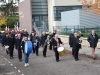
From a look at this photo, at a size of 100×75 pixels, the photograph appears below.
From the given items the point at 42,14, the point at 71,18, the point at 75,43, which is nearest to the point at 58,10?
the point at 42,14

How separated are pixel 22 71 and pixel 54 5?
2693 cm

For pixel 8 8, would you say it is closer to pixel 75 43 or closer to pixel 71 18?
pixel 71 18

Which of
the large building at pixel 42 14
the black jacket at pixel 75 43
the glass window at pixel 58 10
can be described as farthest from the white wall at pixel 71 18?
the black jacket at pixel 75 43

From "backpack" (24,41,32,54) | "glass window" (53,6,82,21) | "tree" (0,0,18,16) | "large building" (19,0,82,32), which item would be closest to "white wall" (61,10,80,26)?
"glass window" (53,6,82,21)

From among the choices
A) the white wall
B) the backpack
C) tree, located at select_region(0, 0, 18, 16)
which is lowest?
the backpack

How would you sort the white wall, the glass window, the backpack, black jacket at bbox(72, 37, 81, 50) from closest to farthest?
1. the backpack
2. black jacket at bbox(72, 37, 81, 50)
3. the white wall
4. the glass window

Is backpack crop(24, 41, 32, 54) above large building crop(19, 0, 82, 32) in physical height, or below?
below

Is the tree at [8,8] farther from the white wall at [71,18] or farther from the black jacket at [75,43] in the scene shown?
the black jacket at [75,43]

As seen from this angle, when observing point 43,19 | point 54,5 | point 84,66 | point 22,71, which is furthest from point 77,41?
point 43,19

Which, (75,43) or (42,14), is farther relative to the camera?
(42,14)

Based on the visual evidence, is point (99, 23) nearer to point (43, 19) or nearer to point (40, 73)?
point (43, 19)

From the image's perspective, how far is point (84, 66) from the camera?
1275cm

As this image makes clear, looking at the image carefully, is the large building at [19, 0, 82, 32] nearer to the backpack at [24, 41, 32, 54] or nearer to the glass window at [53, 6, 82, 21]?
the glass window at [53, 6, 82, 21]

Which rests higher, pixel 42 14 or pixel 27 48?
pixel 42 14
